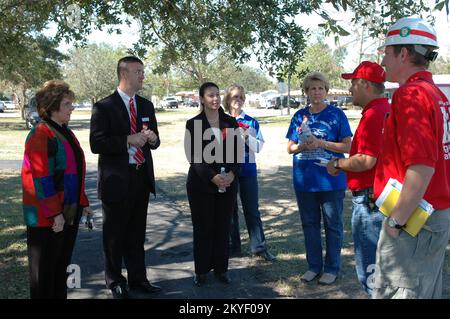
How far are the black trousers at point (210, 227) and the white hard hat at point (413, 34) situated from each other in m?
2.74

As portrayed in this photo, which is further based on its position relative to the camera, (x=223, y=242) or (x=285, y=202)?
(x=285, y=202)

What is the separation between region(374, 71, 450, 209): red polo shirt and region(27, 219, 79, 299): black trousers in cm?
256

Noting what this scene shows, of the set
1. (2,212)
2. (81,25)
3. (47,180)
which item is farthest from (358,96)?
(2,212)

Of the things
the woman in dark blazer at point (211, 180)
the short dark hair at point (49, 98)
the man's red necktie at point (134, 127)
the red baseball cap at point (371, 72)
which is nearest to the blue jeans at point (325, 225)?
the woman in dark blazer at point (211, 180)

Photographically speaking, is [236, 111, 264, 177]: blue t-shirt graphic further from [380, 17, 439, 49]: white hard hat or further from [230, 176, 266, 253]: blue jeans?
[380, 17, 439, 49]: white hard hat

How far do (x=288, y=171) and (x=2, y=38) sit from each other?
8434 millimetres

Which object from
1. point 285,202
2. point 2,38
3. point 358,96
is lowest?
point 285,202

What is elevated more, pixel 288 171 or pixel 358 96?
pixel 358 96

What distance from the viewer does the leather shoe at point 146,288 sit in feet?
15.4

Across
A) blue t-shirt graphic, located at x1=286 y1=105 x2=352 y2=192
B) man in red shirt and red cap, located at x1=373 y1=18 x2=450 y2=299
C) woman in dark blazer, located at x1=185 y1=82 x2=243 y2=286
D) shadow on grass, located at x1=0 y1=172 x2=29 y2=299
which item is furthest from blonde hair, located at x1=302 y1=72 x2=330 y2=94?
shadow on grass, located at x1=0 y1=172 x2=29 y2=299

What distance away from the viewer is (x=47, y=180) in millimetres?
3701

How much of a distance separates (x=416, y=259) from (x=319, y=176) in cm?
234

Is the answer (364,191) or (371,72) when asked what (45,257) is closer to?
(364,191)
